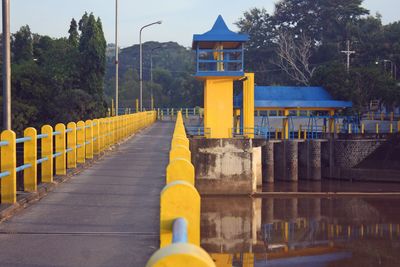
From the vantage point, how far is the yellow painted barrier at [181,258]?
2.54 meters

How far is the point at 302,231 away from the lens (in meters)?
18.8

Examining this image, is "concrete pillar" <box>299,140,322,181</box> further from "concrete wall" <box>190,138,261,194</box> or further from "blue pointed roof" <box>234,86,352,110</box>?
"concrete wall" <box>190,138,261,194</box>

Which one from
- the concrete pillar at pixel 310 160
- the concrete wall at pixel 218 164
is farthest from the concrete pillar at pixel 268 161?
the concrete wall at pixel 218 164

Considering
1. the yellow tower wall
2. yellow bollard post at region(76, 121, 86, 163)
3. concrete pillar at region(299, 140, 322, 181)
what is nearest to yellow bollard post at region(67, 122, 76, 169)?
yellow bollard post at region(76, 121, 86, 163)

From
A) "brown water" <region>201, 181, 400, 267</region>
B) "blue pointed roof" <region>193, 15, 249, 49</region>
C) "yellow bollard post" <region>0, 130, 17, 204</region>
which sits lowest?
"brown water" <region>201, 181, 400, 267</region>

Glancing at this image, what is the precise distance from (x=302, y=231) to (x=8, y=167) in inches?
462

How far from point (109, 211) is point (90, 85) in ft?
127

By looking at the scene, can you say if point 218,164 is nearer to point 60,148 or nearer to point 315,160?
point 60,148

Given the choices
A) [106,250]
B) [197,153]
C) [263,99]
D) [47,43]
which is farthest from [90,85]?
[106,250]

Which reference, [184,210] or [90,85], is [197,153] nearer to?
[184,210]

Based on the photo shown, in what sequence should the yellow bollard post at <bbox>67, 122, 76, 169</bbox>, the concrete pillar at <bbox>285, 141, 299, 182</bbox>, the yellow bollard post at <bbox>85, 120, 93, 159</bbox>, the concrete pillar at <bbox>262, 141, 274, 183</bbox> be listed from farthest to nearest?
1. the concrete pillar at <bbox>285, 141, 299, 182</bbox>
2. the concrete pillar at <bbox>262, 141, 274, 183</bbox>
3. the yellow bollard post at <bbox>85, 120, 93, 159</bbox>
4. the yellow bollard post at <bbox>67, 122, 76, 169</bbox>

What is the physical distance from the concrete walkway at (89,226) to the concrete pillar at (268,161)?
770 inches

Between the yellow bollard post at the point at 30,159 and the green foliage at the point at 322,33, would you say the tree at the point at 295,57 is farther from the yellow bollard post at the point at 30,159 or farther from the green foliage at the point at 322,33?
the yellow bollard post at the point at 30,159

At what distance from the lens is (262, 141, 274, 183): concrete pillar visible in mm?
32625
